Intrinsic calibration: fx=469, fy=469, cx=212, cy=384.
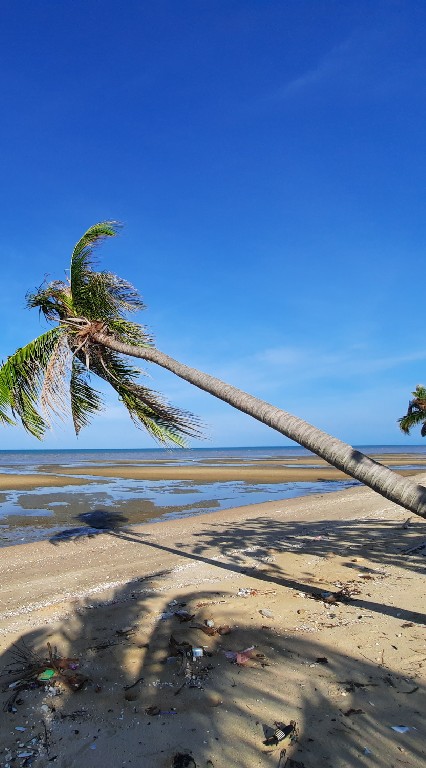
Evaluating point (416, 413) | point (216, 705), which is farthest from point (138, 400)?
point (416, 413)

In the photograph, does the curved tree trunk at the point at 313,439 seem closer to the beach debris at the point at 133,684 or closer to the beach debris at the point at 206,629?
the beach debris at the point at 206,629

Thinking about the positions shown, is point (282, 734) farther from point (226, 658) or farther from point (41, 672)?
point (41, 672)

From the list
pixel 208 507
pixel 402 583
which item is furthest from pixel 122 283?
pixel 208 507

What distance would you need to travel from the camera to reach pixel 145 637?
5121 millimetres

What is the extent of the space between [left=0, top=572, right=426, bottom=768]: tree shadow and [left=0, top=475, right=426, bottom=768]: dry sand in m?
0.01

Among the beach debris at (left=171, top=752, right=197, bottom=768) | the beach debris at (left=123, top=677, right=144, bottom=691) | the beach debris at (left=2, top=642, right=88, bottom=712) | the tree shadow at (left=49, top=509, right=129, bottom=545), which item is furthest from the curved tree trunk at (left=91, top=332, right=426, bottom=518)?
the tree shadow at (left=49, top=509, right=129, bottom=545)

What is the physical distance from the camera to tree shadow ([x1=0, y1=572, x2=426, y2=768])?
324 cm

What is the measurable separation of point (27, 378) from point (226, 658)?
17.2 ft

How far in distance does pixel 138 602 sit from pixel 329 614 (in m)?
2.53

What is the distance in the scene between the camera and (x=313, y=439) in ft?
14.5

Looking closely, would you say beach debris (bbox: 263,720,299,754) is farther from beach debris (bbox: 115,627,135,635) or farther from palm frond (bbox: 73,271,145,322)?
palm frond (bbox: 73,271,145,322)

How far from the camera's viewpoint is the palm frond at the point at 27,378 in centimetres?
745

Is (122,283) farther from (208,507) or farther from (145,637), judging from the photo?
(208,507)

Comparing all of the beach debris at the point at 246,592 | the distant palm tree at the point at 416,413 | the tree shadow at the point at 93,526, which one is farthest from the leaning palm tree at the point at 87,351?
the distant palm tree at the point at 416,413
